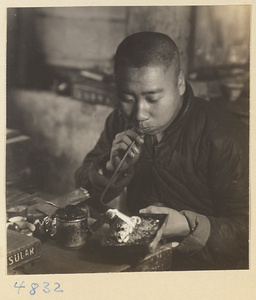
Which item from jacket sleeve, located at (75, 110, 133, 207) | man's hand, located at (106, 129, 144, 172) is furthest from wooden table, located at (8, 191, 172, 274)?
man's hand, located at (106, 129, 144, 172)

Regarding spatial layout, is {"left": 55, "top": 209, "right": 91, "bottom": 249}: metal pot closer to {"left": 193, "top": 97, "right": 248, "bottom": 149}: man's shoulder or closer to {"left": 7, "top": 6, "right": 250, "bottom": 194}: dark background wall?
{"left": 7, "top": 6, "right": 250, "bottom": 194}: dark background wall

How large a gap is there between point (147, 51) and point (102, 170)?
46 centimetres

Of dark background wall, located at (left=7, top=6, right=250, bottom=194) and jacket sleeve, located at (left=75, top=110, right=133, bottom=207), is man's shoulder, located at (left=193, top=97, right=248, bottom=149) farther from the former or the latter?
jacket sleeve, located at (left=75, top=110, right=133, bottom=207)

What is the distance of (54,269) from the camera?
65.2 inches

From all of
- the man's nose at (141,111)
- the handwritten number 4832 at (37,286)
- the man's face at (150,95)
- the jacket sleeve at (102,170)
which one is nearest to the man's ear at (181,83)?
the man's face at (150,95)

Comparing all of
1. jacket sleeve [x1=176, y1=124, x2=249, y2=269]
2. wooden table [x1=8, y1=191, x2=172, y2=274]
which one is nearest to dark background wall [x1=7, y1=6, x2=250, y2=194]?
jacket sleeve [x1=176, y1=124, x2=249, y2=269]

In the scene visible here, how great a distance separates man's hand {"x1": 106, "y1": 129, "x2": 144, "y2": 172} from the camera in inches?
65.5

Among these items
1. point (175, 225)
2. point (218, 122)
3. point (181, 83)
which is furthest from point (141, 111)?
point (175, 225)

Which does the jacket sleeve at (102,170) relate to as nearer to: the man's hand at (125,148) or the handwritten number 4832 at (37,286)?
the man's hand at (125,148)

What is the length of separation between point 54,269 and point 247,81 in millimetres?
983

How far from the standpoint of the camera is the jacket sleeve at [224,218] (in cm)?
164

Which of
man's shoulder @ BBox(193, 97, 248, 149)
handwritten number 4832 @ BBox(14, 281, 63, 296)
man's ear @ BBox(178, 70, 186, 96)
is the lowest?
handwritten number 4832 @ BBox(14, 281, 63, 296)

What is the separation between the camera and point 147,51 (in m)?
1.59

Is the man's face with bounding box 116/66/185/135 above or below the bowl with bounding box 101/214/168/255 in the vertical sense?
above
